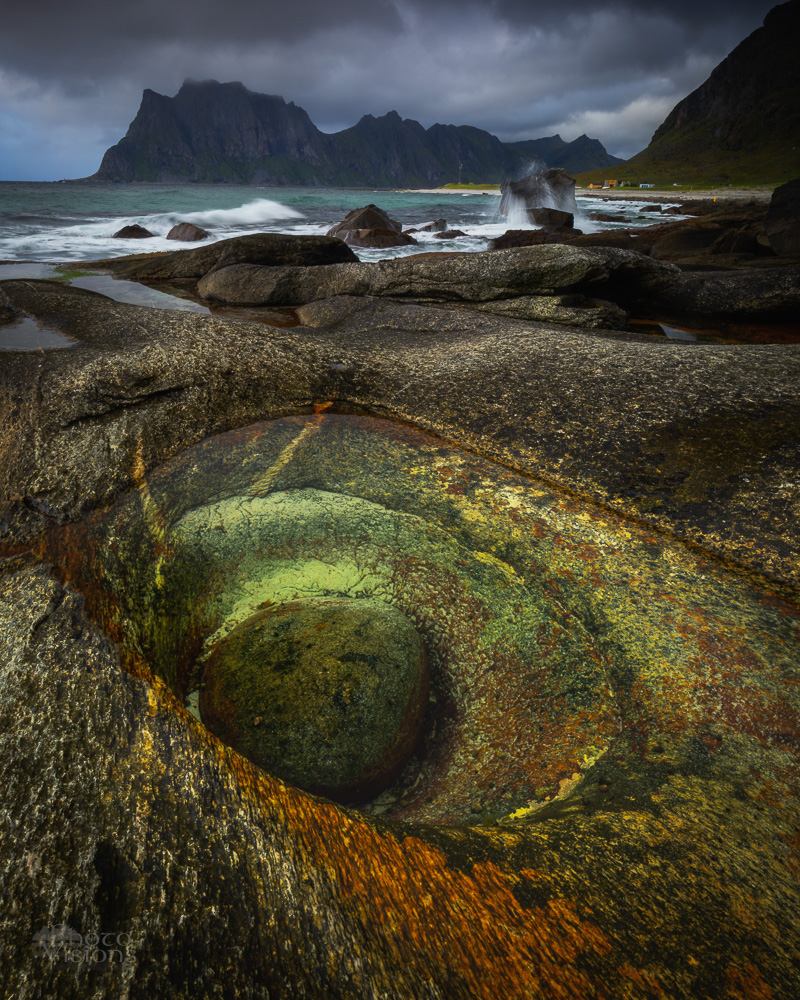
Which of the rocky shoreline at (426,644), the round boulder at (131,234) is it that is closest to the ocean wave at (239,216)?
the round boulder at (131,234)

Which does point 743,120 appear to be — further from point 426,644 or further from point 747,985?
point 747,985

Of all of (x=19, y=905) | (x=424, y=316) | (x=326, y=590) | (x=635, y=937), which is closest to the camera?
(x=19, y=905)

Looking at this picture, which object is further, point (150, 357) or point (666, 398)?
point (150, 357)

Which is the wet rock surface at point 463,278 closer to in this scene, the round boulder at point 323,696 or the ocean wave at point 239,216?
the round boulder at point 323,696

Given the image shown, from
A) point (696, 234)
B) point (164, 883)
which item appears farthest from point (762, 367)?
point (696, 234)

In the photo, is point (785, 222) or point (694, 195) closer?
point (785, 222)

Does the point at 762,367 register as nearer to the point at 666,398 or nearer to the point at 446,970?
the point at 666,398

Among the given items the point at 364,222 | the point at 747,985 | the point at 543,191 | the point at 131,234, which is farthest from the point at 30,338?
the point at 543,191
